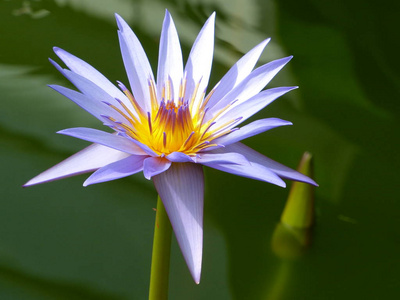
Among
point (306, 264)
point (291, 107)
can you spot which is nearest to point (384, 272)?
point (306, 264)

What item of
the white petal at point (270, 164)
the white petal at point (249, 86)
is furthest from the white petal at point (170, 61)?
the white petal at point (270, 164)

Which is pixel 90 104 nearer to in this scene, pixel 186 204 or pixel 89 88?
pixel 89 88

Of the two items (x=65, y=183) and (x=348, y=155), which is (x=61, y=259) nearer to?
(x=65, y=183)

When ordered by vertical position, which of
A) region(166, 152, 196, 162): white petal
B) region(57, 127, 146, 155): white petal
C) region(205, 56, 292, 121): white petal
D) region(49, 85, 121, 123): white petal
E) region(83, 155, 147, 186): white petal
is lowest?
region(83, 155, 147, 186): white petal

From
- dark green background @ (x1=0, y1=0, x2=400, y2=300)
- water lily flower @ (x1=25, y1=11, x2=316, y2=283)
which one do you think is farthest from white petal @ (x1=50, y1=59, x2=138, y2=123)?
dark green background @ (x1=0, y1=0, x2=400, y2=300)

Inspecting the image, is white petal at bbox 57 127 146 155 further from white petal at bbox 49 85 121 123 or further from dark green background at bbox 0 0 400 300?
dark green background at bbox 0 0 400 300

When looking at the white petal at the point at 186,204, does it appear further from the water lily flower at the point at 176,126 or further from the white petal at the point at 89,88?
the white petal at the point at 89,88
